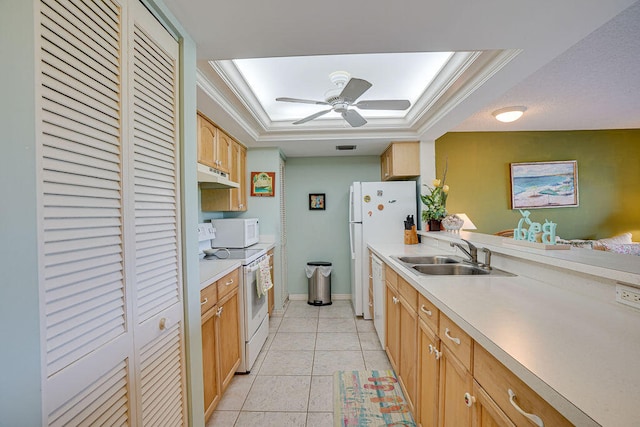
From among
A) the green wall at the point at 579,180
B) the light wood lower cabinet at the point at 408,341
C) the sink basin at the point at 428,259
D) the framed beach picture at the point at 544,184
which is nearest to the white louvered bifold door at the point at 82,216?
the light wood lower cabinet at the point at 408,341

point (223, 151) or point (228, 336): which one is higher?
point (223, 151)

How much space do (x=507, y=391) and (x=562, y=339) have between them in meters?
0.22

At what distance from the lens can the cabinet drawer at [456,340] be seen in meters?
0.97

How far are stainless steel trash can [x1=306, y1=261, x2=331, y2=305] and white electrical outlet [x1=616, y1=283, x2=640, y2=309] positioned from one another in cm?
305

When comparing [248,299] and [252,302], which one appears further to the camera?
[252,302]

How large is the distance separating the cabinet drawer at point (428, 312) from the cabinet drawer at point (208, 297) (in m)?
1.24

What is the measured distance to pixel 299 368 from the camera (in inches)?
90.4

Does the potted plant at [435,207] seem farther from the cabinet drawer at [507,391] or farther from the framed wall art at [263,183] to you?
the cabinet drawer at [507,391]

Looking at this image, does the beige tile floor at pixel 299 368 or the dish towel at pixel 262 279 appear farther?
the dish towel at pixel 262 279

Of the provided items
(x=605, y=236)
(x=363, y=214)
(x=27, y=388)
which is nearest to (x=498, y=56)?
(x=363, y=214)

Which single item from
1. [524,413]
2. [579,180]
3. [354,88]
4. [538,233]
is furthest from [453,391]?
[579,180]

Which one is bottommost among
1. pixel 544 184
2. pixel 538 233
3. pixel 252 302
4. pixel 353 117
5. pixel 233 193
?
pixel 252 302

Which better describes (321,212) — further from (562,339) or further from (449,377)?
(562,339)

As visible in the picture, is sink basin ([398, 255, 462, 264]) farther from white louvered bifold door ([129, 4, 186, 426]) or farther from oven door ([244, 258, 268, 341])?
white louvered bifold door ([129, 4, 186, 426])
